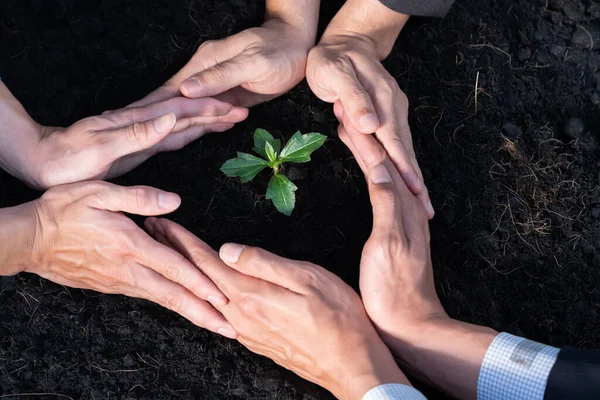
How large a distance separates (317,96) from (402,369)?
3.21ft

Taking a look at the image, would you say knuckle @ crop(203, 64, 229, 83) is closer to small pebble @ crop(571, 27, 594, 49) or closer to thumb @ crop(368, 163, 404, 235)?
thumb @ crop(368, 163, 404, 235)

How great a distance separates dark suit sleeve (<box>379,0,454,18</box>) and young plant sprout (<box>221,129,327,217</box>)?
53cm

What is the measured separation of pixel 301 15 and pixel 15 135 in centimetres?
104

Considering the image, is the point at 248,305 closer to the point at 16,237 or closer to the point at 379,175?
the point at 379,175

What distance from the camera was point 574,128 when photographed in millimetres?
2553

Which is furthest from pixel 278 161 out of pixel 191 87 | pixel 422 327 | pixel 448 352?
pixel 448 352

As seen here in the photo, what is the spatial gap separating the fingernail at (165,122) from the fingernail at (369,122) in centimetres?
58

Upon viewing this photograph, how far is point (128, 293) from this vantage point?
2.21 metres

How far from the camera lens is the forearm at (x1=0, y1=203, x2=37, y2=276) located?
2.09 meters

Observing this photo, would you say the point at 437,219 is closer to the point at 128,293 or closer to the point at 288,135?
the point at 288,135

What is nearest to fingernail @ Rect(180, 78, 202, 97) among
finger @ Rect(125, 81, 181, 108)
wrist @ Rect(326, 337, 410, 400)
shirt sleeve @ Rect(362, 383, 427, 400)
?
finger @ Rect(125, 81, 181, 108)

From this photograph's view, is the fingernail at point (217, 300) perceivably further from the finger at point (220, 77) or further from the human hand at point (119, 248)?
the finger at point (220, 77)

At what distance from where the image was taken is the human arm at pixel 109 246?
2098 millimetres

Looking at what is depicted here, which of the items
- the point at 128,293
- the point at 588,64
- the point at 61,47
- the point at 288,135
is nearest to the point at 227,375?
the point at 128,293
